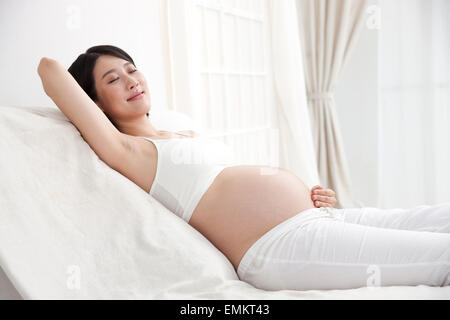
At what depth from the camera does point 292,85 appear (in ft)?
9.87

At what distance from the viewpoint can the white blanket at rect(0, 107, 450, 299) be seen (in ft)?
3.18

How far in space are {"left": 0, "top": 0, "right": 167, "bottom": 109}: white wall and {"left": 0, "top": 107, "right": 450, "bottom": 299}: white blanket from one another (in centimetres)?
34

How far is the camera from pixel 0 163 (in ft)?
3.44

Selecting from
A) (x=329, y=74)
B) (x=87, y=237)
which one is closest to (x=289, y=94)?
(x=329, y=74)

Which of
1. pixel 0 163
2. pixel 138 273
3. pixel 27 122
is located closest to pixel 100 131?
pixel 27 122

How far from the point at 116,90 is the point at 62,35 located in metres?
0.37

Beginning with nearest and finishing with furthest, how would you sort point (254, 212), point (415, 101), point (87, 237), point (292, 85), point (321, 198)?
point (87, 237) → point (254, 212) → point (321, 198) → point (292, 85) → point (415, 101)

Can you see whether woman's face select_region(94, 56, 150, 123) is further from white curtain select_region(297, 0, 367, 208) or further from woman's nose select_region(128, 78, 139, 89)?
white curtain select_region(297, 0, 367, 208)

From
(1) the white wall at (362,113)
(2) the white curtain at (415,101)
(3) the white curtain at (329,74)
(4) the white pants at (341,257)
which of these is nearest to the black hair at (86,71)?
(4) the white pants at (341,257)

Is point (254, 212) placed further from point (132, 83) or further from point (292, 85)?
point (292, 85)

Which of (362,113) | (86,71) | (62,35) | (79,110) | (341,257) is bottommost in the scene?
(341,257)

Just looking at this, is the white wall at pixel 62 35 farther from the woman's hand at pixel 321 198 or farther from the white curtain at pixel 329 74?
the white curtain at pixel 329 74

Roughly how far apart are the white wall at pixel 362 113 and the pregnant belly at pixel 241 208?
2.28 m
